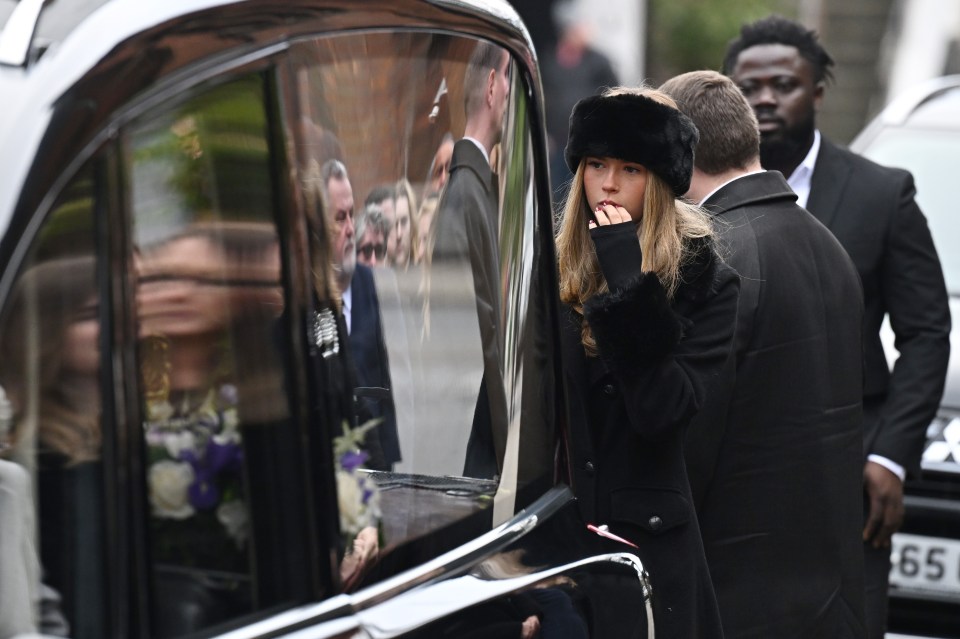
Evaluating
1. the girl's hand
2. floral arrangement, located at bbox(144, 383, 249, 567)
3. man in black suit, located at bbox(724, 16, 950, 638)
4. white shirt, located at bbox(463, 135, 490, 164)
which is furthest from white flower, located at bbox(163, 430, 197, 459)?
man in black suit, located at bbox(724, 16, 950, 638)

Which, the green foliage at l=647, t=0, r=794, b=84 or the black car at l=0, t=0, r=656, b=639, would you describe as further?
the green foliage at l=647, t=0, r=794, b=84

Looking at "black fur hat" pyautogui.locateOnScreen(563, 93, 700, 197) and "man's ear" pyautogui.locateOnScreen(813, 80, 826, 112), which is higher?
"man's ear" pyautogui.locateOnScreen(813, 80, 826, 112)

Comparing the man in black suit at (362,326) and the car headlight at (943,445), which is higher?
the man in black suit at (362,326)

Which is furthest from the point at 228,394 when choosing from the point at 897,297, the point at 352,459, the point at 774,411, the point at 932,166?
the point at 932,166

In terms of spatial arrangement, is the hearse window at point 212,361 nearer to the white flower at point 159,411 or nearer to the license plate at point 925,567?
the white flower at point 159,411

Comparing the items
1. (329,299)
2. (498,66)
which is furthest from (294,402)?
(498,66)

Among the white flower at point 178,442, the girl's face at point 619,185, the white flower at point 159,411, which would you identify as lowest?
the white flower at point 178,442

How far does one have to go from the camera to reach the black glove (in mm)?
2826

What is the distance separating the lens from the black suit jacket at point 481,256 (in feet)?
6.75

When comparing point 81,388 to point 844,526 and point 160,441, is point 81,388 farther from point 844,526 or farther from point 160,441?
point 844,526

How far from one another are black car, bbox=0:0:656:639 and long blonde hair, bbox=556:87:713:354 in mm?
768

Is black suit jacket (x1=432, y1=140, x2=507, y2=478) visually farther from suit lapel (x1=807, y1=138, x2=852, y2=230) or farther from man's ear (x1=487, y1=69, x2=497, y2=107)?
suit lapel (x1=807, y1=138, x2=852, y2=230)

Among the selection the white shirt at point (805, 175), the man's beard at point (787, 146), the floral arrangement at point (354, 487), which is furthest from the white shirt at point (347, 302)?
the man's beard at point (787, 146)

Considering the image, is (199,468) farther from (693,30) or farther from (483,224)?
(693,30)
